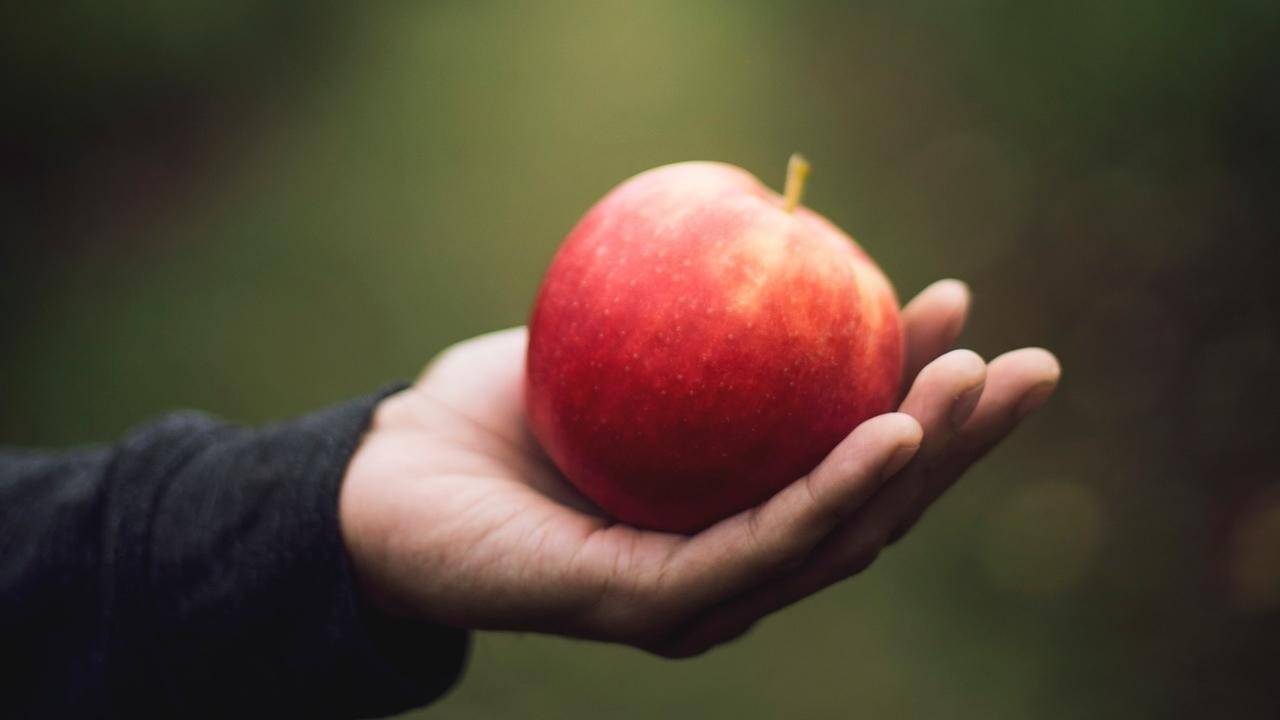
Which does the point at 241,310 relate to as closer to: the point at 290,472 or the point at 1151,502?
the point at 290,472

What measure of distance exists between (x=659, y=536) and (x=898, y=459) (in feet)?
1.04

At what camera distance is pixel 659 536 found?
1.23 metres

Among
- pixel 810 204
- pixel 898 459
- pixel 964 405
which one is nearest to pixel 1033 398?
pixel 964 405

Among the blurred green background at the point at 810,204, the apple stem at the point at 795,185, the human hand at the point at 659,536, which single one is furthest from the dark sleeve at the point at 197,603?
the blurred green background at the point at 810,204

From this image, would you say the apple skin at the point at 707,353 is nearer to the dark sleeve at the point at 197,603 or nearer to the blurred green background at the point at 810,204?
the dark sleeve at the point at 197,603

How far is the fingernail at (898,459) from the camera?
1071 millimetres

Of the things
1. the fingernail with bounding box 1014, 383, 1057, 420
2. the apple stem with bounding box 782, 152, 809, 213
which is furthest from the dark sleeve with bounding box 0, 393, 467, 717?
the fingernail with bounding box 1014, 383, 1057, 420

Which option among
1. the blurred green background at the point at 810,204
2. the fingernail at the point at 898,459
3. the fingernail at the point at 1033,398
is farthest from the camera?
→ the blurred green background at the point at 810,204

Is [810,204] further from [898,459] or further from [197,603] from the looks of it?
[197,603]

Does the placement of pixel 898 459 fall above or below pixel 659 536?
above

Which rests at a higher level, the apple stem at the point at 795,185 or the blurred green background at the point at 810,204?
the apple stem at the point at 795,185

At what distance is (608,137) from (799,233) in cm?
230

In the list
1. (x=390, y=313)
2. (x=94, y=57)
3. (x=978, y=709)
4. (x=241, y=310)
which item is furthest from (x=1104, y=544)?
(x=94, y=57)

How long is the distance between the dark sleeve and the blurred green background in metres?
1.06
